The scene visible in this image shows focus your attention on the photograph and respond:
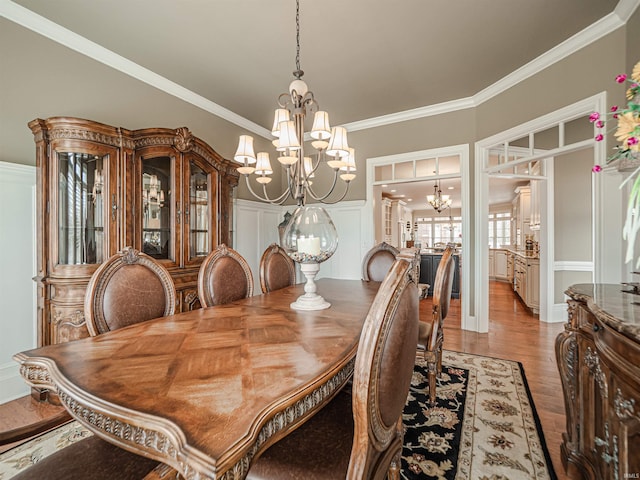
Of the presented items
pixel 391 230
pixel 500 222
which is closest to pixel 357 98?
pixel 391 230

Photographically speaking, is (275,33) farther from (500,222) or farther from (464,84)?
(500,222)

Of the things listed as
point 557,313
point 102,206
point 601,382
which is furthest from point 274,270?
point 557,313

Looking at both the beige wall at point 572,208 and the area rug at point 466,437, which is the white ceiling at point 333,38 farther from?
the area rug at point 466,437

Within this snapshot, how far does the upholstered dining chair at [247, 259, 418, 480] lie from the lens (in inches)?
28.2

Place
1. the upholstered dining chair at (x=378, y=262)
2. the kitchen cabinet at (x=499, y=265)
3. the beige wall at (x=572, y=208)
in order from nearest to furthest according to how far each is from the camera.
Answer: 1. the upholstered dining chair at (x=378, y=262)
2. the beige wall at (x=572, y=208)
3. the kitchen cabinet at (x=499, y=265)

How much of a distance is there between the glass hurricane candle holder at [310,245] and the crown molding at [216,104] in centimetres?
240

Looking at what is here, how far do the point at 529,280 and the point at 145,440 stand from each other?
557 cm

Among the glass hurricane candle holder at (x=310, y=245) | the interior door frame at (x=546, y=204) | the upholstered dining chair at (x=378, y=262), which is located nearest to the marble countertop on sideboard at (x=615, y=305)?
the glass hurricane candle holder at (x=310, y=245)

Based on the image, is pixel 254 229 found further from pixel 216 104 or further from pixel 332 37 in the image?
pixel 332 37

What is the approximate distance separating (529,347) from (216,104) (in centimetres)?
453

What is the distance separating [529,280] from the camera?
4734 mm

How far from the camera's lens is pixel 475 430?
1.70 meters

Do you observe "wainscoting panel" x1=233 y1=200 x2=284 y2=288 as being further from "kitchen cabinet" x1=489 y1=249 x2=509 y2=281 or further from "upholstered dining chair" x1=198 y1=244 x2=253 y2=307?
"kitchen cabinet" x1=489 y1=249 x2=509 y2=281

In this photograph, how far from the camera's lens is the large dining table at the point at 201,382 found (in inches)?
23.0
